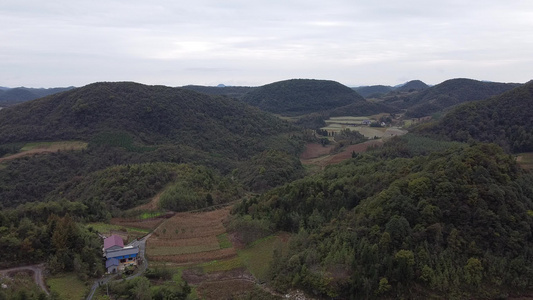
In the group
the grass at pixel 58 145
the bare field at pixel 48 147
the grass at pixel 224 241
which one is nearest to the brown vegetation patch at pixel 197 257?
the grass at pixel 224 241

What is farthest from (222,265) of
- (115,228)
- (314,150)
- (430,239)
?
(314,150)

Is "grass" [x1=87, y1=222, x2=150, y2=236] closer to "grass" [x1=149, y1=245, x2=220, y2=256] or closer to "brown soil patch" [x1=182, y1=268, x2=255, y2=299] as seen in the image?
"grass" [x1=149, y1=245, x2=220, y2=256]

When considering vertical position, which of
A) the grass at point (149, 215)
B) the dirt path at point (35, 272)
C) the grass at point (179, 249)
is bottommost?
the grass at point (179, 249)

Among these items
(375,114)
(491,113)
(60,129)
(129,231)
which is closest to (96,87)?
(60,129)

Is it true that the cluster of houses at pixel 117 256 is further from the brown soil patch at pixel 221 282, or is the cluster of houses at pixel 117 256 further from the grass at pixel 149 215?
the grass at pixel 149 215

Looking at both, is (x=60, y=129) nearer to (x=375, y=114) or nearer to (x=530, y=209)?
(x=530, y=209)

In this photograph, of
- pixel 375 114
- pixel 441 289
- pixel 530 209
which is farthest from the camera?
pixel 375 114

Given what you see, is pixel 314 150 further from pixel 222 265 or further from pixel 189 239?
pixel 222 265
